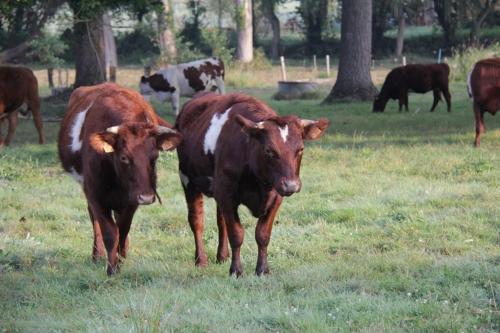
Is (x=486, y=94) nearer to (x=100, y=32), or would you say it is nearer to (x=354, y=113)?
(x=354, y=113)

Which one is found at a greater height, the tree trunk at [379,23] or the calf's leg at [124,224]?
the tree trunk at [379,23]

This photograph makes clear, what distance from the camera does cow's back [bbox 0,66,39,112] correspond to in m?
15.5

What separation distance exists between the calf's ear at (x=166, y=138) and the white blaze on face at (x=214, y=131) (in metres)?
0.31

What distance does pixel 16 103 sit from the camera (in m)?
15.8

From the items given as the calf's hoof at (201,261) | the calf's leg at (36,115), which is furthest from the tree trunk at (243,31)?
the calf's hoof at (201,261)

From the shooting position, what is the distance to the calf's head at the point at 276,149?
608cm

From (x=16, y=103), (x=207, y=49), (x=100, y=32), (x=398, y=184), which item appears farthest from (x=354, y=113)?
(x=207, y=49)

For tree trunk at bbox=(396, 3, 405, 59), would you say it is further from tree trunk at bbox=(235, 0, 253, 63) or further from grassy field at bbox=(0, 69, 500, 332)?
grassy field at bbox=(0, 69, 500, 332)

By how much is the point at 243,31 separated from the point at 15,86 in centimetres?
3064

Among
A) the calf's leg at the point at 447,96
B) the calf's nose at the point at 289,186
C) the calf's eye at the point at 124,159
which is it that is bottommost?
the calf's leg at the point at 447,96

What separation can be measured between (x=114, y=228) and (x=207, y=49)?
4540cm

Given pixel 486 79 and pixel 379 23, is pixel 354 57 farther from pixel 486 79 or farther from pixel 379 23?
pixel 379 23

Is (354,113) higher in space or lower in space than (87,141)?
lower

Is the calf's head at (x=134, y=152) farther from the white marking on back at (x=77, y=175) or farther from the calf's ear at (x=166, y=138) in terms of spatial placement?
the white marking on back at (x=77, y=175)
